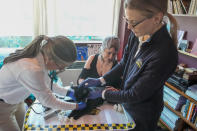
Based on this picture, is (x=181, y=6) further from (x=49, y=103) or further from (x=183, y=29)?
(x=49, y=103)

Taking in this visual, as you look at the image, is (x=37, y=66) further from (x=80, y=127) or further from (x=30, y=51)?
(x=80, y=127)

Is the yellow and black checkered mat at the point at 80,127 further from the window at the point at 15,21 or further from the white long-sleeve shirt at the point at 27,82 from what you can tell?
the window at the point at 15,21

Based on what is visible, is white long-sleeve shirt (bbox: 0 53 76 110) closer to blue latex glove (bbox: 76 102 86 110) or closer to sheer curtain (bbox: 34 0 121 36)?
blue latex glove (bbox: 76 102 86 110)

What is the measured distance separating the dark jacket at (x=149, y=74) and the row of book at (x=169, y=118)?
1040 mm

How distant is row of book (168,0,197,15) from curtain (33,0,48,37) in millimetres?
1598

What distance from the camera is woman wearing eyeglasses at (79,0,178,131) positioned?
894 millimetres

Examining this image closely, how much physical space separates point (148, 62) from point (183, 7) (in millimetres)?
1207

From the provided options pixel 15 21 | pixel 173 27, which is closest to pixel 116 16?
pixel 15 21

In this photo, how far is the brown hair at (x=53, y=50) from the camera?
0.93m

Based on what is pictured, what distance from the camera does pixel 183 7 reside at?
5.83 feet

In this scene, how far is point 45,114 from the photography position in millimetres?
1050

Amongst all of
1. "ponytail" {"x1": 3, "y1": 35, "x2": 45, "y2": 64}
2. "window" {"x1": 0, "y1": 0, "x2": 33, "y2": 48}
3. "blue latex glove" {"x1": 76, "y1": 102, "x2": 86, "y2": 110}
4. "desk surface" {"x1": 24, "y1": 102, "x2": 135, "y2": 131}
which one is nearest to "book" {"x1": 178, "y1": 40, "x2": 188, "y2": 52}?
"desk surface" {"x1": 24, "y1": 102, "x2": 135, "y2": 131}

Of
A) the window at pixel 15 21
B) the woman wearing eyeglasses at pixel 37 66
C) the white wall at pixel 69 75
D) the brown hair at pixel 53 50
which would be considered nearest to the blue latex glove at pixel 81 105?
the woman wearing eyeglasses at pixel 37 66

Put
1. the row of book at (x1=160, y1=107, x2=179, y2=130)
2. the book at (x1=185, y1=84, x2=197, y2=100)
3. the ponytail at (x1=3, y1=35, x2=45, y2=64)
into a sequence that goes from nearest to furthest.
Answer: the ponytail at (x1=3, y1=35, x2=45, y2=64), the book at (x1=185, y1=84, x2=197, y2=100), the row of book at (x1=160, y1=107, x2=179, y2=130)
